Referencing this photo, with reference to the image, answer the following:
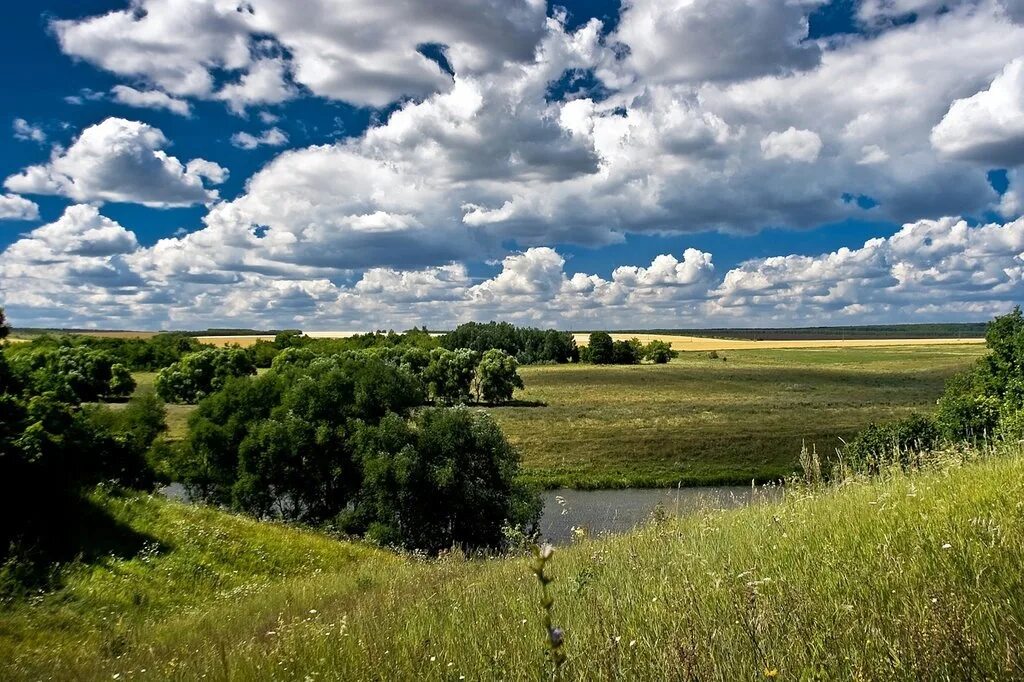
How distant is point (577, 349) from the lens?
569ft

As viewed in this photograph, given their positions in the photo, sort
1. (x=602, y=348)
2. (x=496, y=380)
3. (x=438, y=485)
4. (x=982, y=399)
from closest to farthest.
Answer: (x=982, y=399) < (x=438, y=485) < (x=496, y=380) < (x=602, y=348)

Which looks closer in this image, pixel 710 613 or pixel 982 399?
pixel 710 613

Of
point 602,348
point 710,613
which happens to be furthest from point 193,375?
point 710,613

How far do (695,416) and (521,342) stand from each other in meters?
100

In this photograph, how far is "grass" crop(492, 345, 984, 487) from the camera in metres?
54.4

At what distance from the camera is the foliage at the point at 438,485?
33.2m

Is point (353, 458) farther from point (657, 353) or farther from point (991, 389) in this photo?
point (657, 353)

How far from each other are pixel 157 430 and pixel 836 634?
124 ft

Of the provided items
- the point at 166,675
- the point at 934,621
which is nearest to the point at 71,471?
the point at 166,675

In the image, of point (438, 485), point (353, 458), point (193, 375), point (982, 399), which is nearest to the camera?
point (982, 399)

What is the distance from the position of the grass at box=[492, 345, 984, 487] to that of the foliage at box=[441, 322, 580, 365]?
31.7 metres

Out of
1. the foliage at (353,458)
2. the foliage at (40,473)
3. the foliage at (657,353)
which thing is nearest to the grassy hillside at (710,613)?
the foliage at (40,473)

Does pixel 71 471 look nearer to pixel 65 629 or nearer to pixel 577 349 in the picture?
pixel 65 629

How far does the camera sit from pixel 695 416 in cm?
7644
